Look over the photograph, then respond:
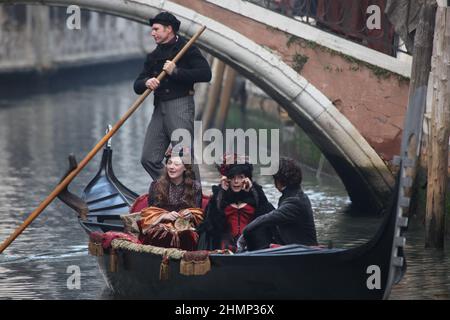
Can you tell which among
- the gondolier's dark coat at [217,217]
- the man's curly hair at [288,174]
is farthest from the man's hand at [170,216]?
the man's curly hair at [288,174]

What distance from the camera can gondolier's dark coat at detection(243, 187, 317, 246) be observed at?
837 centimetres

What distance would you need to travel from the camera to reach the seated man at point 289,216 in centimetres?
838

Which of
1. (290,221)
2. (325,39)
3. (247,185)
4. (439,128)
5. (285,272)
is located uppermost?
(325,39)

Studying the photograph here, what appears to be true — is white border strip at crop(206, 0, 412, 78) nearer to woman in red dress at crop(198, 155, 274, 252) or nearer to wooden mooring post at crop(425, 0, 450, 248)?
wooden mooring post at crop(425, 0, 450, 248)

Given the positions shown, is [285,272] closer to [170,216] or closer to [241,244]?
[241,244]

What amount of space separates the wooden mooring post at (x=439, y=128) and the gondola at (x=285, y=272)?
2.38m

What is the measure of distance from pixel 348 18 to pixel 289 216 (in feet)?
13.7

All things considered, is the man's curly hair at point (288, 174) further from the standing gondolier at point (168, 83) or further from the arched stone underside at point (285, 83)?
the arched stone underside at point (285, 83)

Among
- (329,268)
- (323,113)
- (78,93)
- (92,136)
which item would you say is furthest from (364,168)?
(78,93)

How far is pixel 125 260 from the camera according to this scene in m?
8.73

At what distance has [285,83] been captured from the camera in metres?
11.9

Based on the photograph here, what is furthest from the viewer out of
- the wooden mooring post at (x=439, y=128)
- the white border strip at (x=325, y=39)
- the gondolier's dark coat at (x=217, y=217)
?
the white border strip at (x=325, y=39)

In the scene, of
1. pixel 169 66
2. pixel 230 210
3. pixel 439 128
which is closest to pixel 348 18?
pixel 439 128

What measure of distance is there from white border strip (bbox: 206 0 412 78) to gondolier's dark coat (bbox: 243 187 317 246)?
3.62 metres
